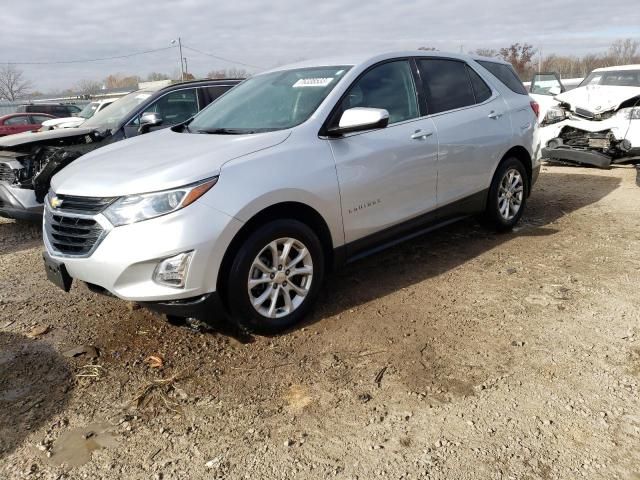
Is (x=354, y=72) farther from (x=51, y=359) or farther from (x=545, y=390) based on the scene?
(x=51, y=359)

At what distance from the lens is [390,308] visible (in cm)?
391

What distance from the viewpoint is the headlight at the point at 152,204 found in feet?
9.87

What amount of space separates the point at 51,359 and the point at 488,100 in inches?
169

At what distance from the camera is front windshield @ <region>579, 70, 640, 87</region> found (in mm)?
9273

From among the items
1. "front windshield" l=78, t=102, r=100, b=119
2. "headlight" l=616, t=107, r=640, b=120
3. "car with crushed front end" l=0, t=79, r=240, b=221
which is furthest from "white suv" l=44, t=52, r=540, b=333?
"front windshield" l=78, t=102, r=100, b=119

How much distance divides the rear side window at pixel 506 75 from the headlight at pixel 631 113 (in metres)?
3.69

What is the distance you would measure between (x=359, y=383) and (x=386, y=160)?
5.67ft

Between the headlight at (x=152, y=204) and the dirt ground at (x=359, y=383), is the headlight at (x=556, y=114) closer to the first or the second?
the dirt ground at (x=359, y=383)

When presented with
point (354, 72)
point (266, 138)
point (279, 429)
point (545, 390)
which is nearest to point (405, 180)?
point (354, 72)

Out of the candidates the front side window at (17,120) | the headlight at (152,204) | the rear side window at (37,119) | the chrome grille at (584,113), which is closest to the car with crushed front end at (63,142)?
the headlight at (152,204)

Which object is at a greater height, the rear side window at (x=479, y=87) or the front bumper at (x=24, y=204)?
the rear side window at (x=479, y=87)

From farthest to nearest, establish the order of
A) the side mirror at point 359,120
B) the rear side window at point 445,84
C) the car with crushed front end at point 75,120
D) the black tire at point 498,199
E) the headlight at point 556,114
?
the headlight at point 556,114
the car with crushed front end at point 75,120
the black tire at point 498,199
the rear side window at point 445,84
the side mirror at point 359,120

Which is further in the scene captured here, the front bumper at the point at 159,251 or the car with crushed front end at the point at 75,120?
the car with crushed front end at the point at 75,120

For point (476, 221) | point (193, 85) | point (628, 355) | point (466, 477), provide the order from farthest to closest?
point (193, 85), point (476, 221), point (628, 355), point (466, 477)
